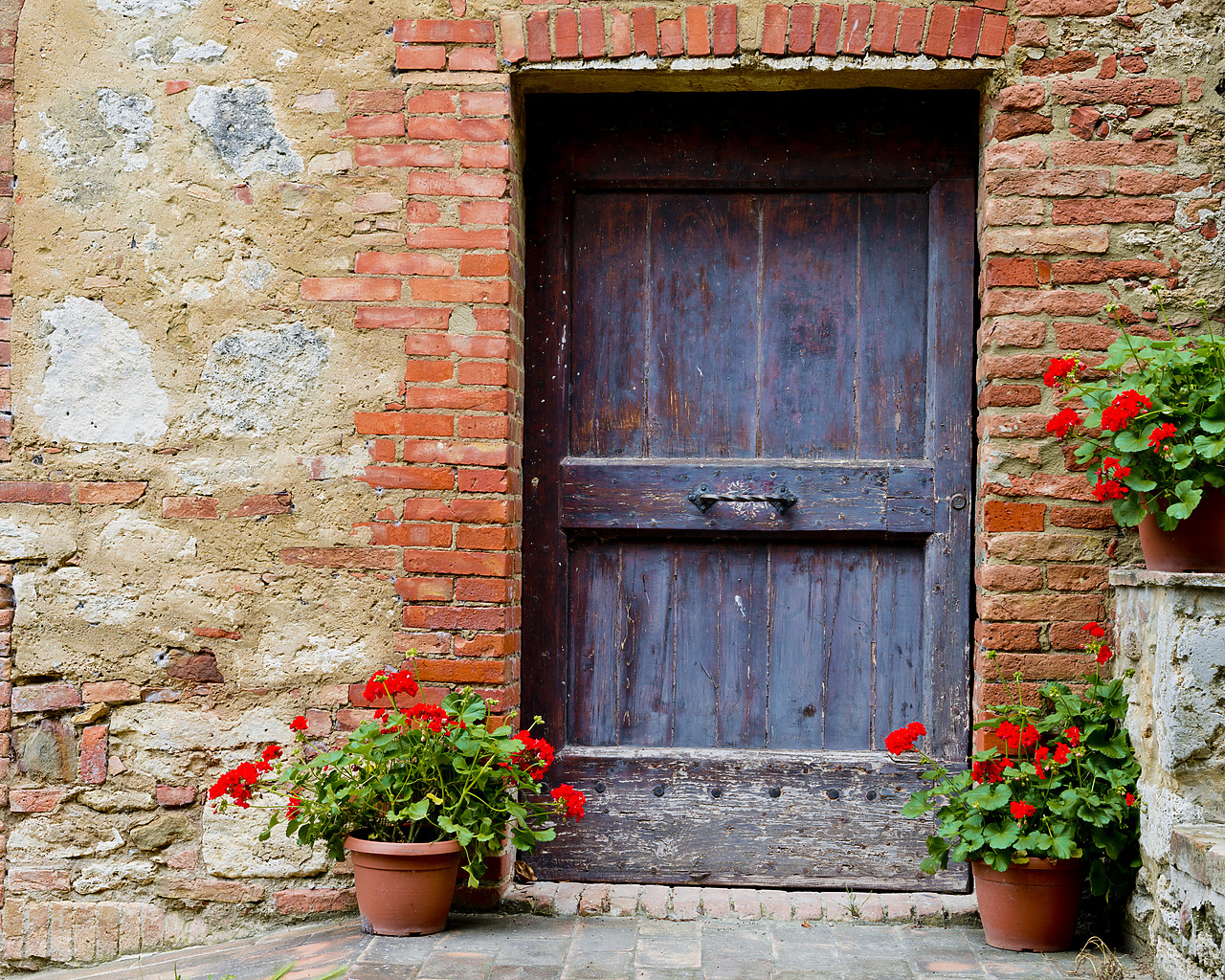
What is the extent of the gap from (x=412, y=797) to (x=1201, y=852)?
1.80 metres

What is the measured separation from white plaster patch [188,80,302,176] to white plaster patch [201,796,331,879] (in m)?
1.78

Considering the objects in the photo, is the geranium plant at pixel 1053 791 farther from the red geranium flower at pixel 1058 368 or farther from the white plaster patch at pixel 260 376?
the white plaster patch at pixel 260 376

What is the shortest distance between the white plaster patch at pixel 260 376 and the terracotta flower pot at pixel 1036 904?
2196 mm

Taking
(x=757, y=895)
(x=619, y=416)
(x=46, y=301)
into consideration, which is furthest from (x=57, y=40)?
(x=757, y=895)

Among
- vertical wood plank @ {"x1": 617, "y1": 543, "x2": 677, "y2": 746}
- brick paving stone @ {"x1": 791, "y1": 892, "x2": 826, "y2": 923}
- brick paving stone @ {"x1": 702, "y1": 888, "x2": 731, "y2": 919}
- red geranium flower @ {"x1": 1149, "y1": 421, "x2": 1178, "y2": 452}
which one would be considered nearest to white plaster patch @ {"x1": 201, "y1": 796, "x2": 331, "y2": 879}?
vertical wood plank @ {"x1": 617, "y1": 543, "x2": 677, "y2": 746}

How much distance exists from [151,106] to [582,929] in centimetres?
254

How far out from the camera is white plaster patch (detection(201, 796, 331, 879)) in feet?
9.22

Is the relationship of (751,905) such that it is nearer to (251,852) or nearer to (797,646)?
(797,646)

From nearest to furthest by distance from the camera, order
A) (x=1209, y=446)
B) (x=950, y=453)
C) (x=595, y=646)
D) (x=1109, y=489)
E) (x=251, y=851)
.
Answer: (x=1209, y=446) < (x=1109, y=489) < (x=251, y=851) < (x=950, y=453) < (x=595, y=646)

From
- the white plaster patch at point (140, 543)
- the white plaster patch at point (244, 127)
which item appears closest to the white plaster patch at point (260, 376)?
the white plaster patch at point (140, 543)

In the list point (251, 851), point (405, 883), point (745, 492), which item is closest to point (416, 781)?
point (405, 883)

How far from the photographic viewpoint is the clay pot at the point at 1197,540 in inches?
93.1

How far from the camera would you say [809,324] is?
2.99 meters

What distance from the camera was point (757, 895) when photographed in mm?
2883
